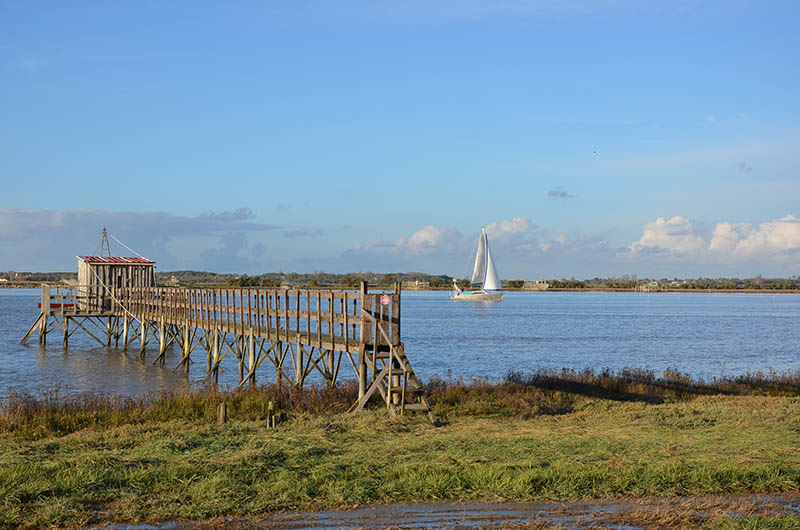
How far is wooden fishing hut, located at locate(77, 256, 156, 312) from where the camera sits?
4747 centimetres

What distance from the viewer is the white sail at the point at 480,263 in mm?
128000

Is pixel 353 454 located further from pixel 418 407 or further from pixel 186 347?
pixel 186 347

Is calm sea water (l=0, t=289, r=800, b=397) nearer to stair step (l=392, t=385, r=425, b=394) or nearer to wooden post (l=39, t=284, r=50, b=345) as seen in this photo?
wooden post (l=39, t=284, r=50, b=345)

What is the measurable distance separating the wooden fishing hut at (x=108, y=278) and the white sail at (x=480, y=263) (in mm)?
83828

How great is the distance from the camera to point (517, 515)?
30.2 ft

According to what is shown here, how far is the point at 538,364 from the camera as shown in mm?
41844

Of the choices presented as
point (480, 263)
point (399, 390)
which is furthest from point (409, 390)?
point (480, 263)

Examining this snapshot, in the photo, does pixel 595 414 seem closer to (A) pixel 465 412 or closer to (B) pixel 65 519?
(A) pixel 465 412

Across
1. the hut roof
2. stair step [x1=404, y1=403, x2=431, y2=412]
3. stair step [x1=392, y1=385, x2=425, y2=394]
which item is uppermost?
the hut roof

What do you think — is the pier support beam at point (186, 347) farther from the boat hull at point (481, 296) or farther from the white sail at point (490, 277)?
the boat hull at point (481, 296)

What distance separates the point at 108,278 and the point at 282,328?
867 inches

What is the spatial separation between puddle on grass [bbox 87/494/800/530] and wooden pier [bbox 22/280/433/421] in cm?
767

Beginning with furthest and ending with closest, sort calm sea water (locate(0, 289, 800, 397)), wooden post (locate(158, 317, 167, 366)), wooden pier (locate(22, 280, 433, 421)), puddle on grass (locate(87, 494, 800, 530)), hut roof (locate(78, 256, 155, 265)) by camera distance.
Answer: hut roof (locate(78, 256, 155, 265))
wooden post (locate(158, 317, 167, 366))
calm sea water (locate(0, 289, 800, 397))
wooden pier (locate(22, 280, 433, 421))
puddle on grass (locate(87, 494, 800, 530))

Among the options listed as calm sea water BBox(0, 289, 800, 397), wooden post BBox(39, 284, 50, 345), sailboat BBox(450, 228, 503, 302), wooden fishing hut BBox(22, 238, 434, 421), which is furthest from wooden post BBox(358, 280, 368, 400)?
sailboat BBox(450, 228, 503, 302)
